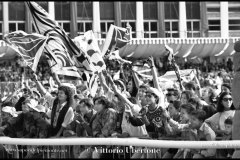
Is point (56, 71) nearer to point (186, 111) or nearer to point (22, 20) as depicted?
point (186, 111)

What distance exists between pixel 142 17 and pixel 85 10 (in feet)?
15.3

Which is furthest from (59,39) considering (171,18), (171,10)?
(171,10)

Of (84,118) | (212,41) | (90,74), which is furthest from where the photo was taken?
(212,41)

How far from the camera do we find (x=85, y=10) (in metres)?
58.2

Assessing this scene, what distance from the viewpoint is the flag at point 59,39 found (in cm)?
1612

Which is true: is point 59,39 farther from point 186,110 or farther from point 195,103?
point 186,110

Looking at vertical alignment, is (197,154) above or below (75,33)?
below

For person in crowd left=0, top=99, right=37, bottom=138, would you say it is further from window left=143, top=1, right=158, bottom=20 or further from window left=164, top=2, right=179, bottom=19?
window left=164, top=2, right=179, bottom=19

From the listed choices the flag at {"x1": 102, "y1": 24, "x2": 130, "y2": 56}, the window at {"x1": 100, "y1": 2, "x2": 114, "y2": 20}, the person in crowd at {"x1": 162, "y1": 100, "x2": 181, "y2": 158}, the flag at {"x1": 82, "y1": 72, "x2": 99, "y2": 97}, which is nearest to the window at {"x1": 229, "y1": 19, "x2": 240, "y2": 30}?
the window at {"x1": 100, "y1": 2, "x2": 114, "y2": 20}

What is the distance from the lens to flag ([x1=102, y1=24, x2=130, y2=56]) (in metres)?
18.6

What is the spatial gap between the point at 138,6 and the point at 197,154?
51.3 meters

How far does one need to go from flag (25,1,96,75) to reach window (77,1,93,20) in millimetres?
39178

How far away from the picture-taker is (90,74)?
15.8m

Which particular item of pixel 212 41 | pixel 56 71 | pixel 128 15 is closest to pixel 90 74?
pixel 56 71
